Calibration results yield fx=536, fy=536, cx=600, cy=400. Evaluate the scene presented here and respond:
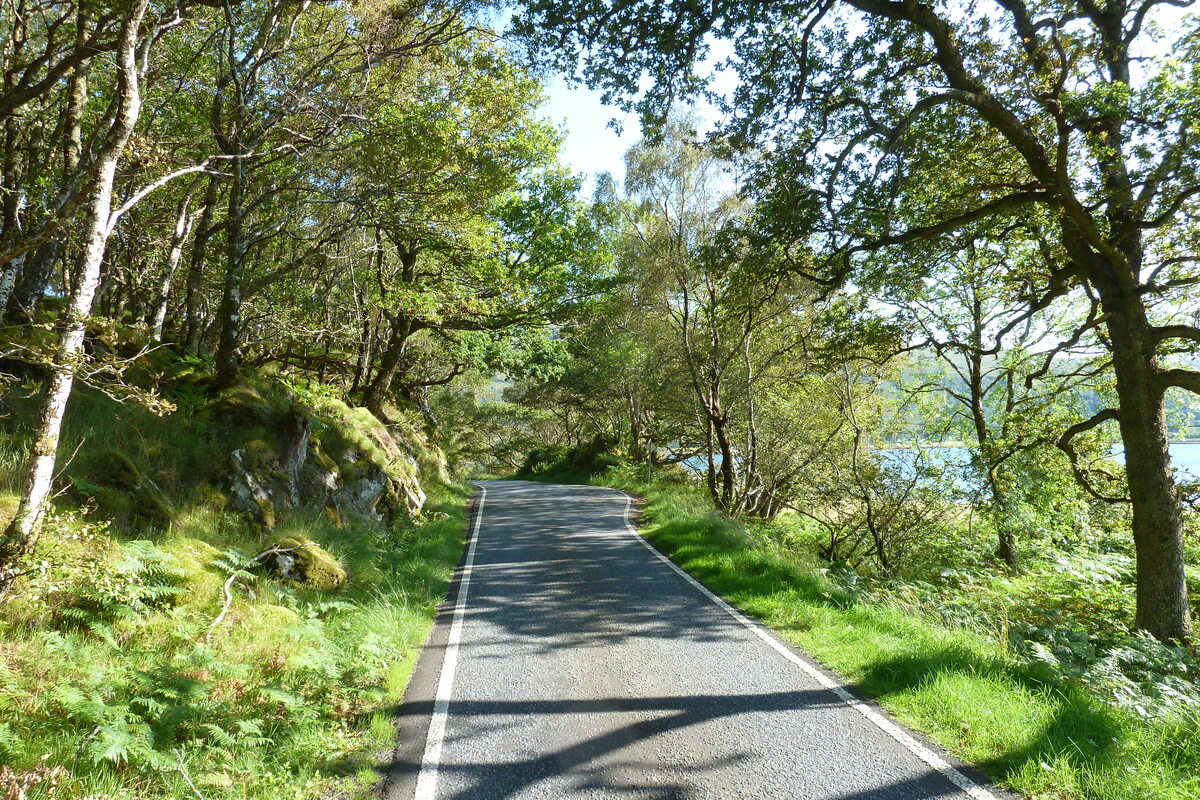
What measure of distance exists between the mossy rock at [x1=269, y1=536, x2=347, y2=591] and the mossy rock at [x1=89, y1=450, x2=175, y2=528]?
135cm

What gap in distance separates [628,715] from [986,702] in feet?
9.76

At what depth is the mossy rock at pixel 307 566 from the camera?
23.5ft

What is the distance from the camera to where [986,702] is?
4.45 meters

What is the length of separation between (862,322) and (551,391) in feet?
76.5

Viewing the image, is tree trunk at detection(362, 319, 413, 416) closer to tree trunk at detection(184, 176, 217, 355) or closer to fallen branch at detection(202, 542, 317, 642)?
tree trunk at detection(184, 176, 217, 355)

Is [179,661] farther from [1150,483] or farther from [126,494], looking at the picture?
[1150,483]

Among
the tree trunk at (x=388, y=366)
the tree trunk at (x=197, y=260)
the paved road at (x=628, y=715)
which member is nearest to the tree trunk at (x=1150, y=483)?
the paved road at (x=628, y=715)

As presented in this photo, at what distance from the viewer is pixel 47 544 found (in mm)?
4195

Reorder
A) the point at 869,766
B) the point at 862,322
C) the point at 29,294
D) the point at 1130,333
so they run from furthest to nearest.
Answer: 1. the point at 862,322
2. the point at 29,294
3. the point at 1130,333
4. the point at 869,766

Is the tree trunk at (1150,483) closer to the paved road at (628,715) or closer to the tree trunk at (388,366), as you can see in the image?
the paved road at (628,715)

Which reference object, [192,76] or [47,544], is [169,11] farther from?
[47,544]

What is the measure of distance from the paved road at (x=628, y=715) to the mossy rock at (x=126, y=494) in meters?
3.61

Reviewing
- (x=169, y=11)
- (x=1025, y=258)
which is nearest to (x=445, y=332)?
(x=169, y=11)

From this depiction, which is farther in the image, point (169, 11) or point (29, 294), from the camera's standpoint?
point (29, 294)
